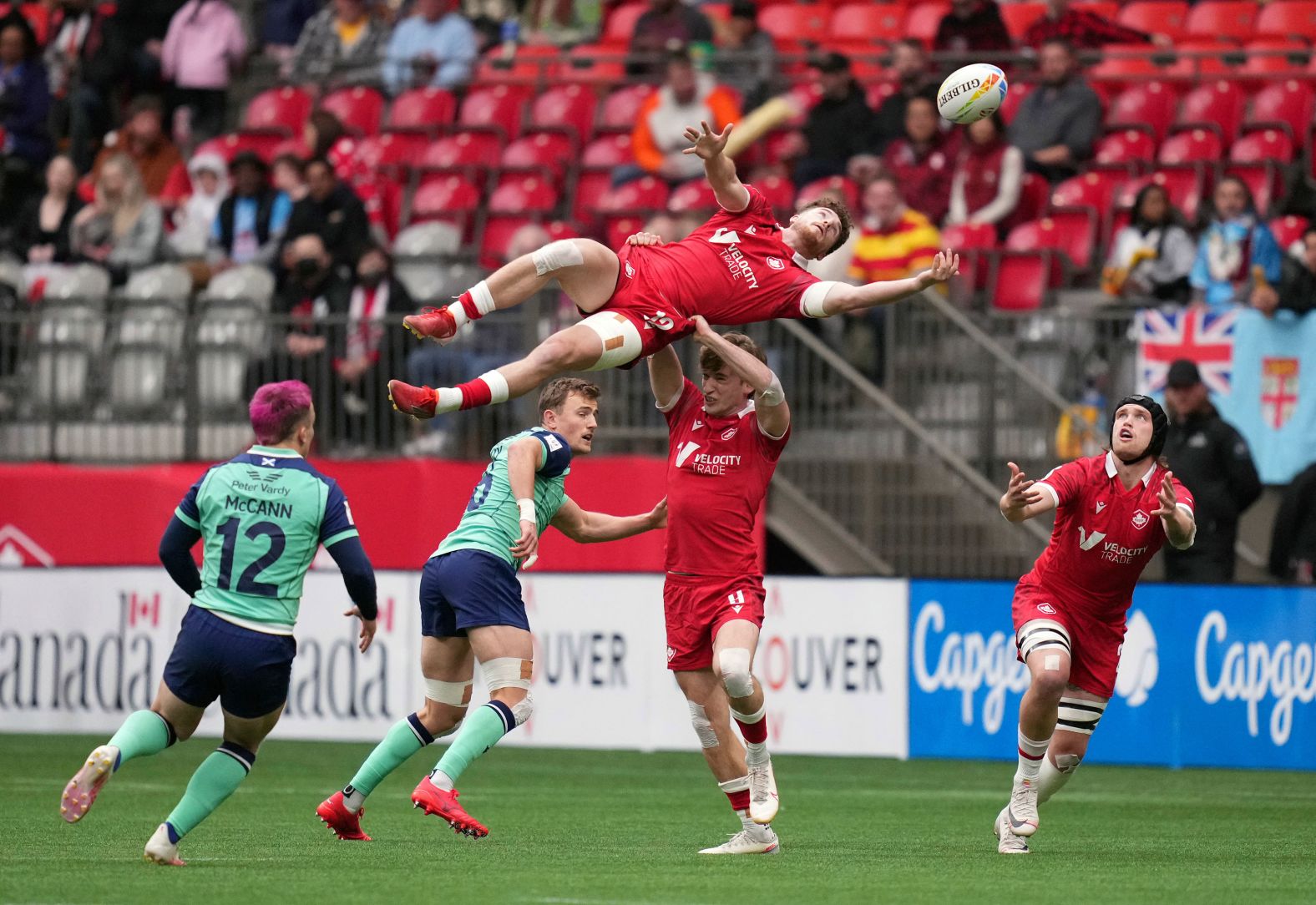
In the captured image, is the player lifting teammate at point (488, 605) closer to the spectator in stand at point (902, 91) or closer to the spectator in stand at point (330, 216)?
the spectator in stand at point (330, 216)

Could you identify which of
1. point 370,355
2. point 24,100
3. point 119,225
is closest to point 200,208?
point 119,225

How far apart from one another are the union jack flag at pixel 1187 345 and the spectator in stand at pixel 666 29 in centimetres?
659

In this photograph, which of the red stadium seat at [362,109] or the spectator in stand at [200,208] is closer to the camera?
the spectator in stand at [200,208]

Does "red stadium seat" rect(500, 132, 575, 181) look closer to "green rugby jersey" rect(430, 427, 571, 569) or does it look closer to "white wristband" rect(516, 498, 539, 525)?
"green rugby jersey" rect(430, 427, 571, 569)

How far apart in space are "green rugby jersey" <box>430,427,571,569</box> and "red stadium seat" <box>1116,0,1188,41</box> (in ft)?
39.8

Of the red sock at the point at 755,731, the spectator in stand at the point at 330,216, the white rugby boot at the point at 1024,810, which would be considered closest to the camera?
the white rugby boot at the point at 1024,810

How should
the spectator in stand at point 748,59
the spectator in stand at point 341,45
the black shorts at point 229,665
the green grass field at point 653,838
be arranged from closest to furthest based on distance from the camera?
the green grass field at point 653,838 → the black shorts at point 229,665 → the spectator in stand at point 748,59 → the spectator in stand at point 341,45

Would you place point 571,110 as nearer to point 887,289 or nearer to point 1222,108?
point 1222,108

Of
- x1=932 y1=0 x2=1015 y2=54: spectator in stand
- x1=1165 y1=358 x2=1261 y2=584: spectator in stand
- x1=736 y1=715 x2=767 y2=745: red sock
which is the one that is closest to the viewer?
x1=736 y1=715 x2=767 y2=745: red sock

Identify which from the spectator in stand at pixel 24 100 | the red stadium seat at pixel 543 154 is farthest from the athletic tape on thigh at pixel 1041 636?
the spectator in stand at pixel 24 100

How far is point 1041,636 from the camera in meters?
10.1

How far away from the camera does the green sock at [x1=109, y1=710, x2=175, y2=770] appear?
882 centimetres

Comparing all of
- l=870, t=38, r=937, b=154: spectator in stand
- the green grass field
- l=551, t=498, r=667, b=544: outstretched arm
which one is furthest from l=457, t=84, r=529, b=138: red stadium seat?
l=551, t=498, r=667, b=544: outstretched arm

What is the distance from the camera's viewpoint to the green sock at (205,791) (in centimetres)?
887
